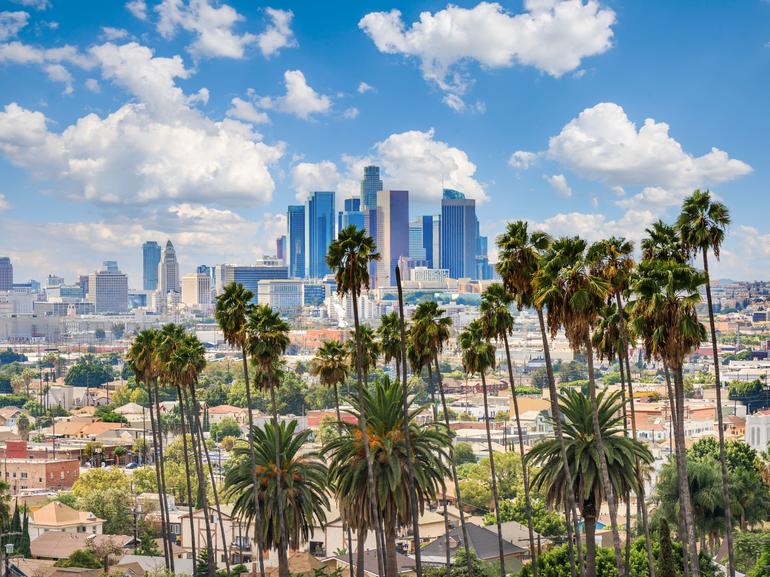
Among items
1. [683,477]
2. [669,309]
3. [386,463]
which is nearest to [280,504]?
[386,463]

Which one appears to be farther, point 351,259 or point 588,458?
point 351,259

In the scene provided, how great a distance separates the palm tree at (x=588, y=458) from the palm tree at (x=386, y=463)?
388 cm

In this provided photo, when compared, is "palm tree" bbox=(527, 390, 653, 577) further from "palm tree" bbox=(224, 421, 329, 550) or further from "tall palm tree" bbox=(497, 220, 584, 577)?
"palm tree" bbox=(224, 421, 329, 550)

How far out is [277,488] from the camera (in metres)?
37.5

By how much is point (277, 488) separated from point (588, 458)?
11687 mm

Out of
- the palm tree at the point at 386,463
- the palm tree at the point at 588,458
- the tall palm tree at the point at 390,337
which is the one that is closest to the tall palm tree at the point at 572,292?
the palm tree at the point at 588,458

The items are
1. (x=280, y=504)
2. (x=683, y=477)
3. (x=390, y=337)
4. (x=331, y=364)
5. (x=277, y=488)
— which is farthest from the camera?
(x=331, y=364)

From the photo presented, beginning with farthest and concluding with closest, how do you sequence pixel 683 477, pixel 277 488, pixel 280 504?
pixel 277 488 → pixel 280 504 → pixel 683 477

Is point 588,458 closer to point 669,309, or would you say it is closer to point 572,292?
point 669,309

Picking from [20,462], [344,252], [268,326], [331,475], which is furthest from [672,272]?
[20,462]

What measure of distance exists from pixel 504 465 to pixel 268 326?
2186 inches

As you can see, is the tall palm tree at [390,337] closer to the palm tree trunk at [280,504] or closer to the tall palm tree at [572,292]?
the palm tree trunk at [280,504]

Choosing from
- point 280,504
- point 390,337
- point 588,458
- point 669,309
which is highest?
point 669,309

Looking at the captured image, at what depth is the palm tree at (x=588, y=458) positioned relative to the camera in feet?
110
